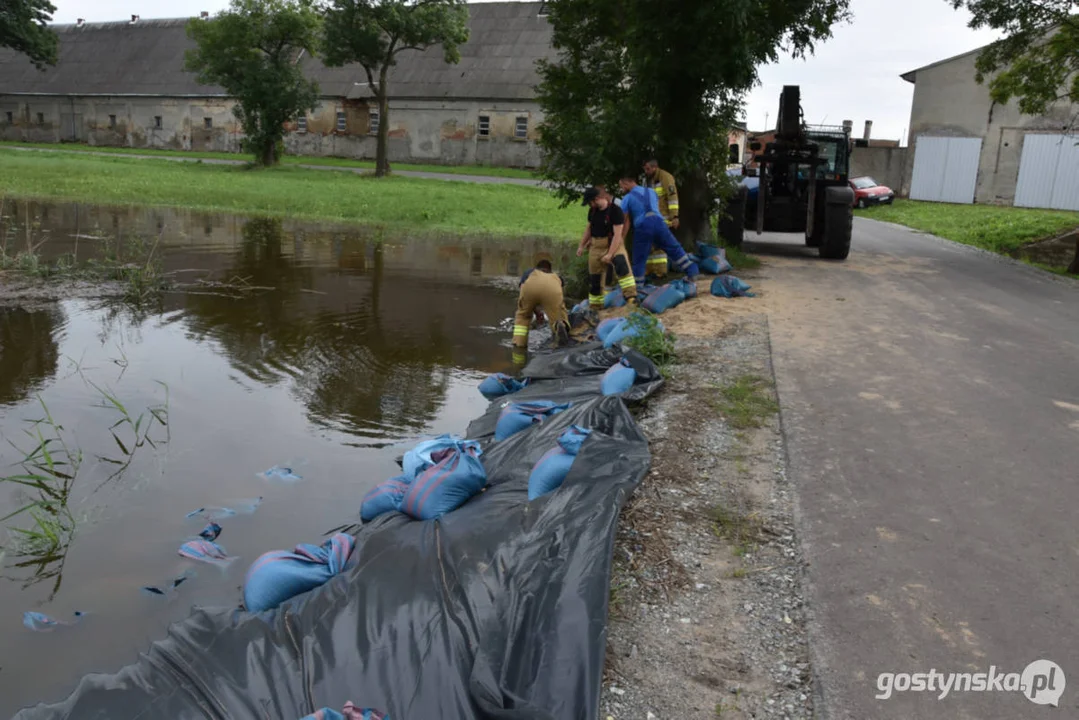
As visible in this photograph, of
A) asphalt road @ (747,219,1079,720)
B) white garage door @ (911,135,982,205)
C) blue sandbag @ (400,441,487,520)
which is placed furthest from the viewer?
white garage door @ (911,135,982,205)

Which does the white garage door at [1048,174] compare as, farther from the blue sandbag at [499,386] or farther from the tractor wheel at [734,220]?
the blue sandbag at [499,386]

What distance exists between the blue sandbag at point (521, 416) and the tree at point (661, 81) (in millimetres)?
6151

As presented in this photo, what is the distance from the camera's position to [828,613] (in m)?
3.49

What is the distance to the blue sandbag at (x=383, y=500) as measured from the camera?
4.86 m

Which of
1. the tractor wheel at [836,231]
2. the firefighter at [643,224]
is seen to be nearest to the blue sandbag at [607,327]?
the firefighter at [643,224]

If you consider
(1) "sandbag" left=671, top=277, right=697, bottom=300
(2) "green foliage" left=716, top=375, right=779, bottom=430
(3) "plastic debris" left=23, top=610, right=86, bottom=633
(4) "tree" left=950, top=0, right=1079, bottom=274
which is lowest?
(3) "plastic debris" left=23, top=610, right=86, bottom=633

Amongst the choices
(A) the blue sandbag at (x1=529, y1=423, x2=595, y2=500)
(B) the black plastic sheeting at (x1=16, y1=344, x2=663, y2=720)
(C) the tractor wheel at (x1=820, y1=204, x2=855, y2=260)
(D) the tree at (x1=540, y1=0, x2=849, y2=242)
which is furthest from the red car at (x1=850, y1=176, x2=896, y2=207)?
(B) the black plastic sheeting at (x1=16, y1=344, x2=663, y2=720)

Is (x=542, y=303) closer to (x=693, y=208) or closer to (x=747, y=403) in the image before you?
(x=747, y=403)

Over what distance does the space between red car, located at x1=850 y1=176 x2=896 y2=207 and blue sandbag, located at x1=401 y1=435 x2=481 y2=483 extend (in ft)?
99.3

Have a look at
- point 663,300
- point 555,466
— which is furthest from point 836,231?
point 555,466

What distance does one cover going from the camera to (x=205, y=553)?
4609 mm

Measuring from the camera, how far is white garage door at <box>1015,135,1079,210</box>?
3163 cm

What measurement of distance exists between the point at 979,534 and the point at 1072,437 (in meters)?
1.94

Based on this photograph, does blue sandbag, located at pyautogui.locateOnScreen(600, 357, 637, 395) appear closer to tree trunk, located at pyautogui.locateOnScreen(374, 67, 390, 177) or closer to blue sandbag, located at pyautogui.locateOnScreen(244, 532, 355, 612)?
blue sandbag, located at pyautogui.locateOnScreen(244, 532, 355, 612)
